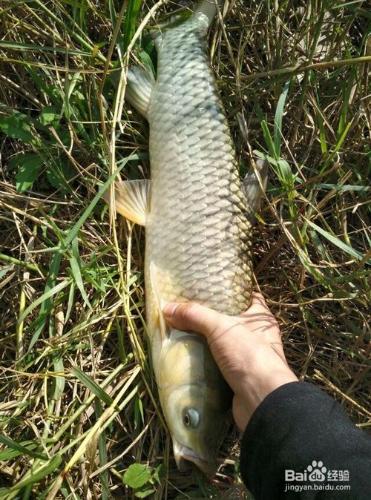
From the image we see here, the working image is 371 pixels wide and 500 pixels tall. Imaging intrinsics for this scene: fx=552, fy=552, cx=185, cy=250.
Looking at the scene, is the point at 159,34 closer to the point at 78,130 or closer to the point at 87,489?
the point at 78,130

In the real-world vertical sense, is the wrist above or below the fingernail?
below

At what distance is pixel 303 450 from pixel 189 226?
3.29 ft

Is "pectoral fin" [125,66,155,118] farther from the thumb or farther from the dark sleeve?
the dark sleeve

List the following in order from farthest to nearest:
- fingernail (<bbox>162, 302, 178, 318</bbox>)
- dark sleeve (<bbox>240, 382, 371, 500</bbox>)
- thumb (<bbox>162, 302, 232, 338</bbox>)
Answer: fingernail (<bbox>162, 302, 178, 318</bbox>)
thumb (<bbox>162, 302, 232, 338</bbox>)
dark sleeve (<bbox>240, 382, 371, 500</bbox>)

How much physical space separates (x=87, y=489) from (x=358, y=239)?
5.71 ft

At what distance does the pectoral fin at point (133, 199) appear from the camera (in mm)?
2488

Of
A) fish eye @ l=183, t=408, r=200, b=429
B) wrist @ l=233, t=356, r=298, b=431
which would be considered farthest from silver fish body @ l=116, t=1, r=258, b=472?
wrist @ l=233, t=356, r=298, b=431

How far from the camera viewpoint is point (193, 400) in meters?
2.15

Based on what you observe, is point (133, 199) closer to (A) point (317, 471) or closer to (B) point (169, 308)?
(B) point (169, 308)

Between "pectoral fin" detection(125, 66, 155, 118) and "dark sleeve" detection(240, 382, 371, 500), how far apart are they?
1434 millimetres

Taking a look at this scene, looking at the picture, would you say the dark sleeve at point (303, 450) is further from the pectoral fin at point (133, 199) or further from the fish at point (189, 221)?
the pectoral fin at point (133, 199)

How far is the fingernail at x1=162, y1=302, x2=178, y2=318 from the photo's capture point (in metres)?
2.30

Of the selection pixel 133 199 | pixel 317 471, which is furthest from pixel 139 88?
pixel 317 471

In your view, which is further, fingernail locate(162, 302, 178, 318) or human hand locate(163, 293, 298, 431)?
fingernail locate(162, 302, 178, 318)
